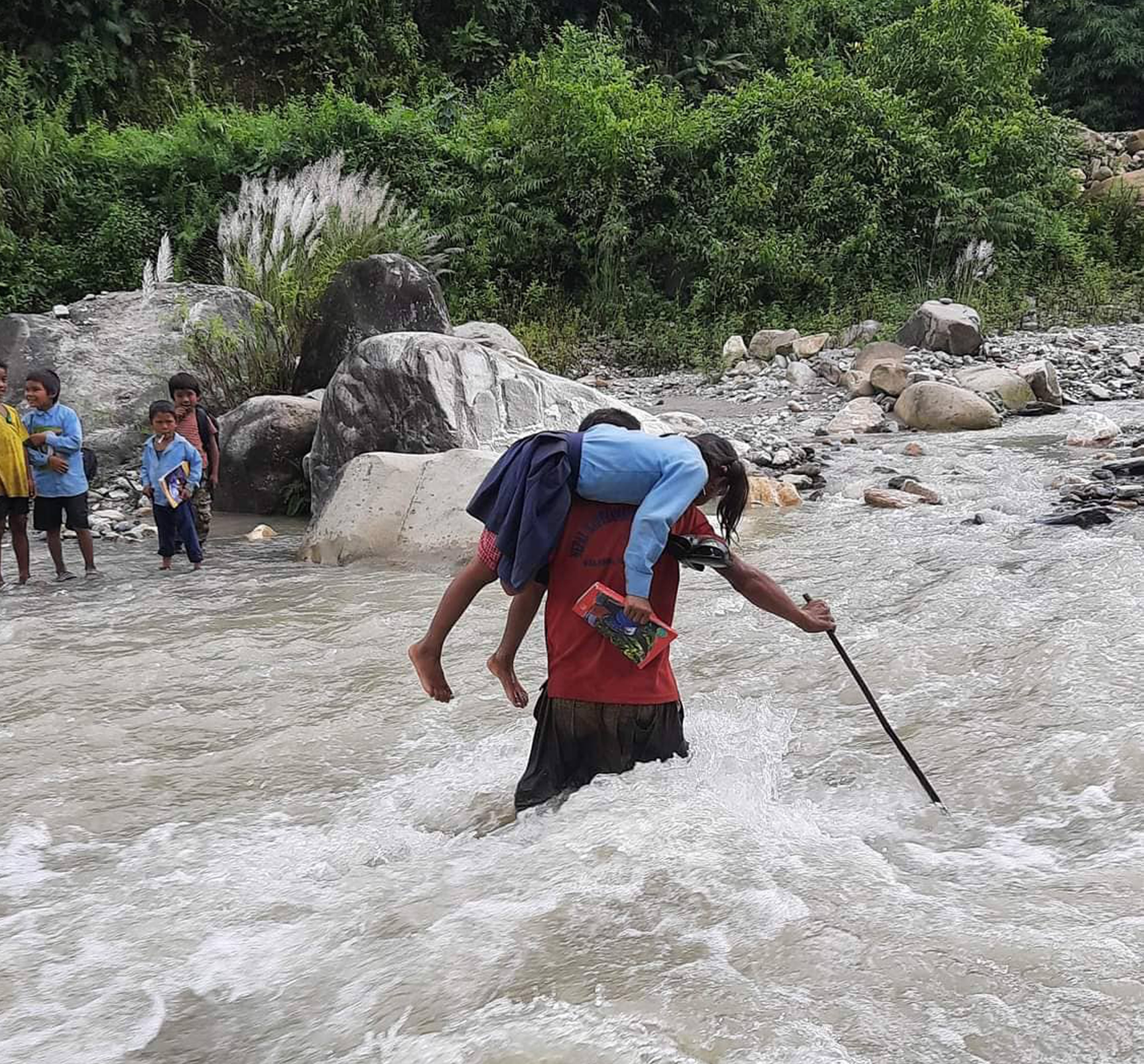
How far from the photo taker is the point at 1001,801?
10.3ft

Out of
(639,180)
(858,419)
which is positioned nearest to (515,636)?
(858,419)

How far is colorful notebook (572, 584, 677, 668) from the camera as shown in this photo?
8.64 feet

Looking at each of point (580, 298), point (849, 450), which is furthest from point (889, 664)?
point (580, 298)

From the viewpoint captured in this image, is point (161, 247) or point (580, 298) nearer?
point (161, 247)

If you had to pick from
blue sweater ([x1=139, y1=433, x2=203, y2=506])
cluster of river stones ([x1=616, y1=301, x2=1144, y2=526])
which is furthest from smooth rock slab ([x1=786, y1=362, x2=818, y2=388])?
blue sweater ([x1=139, y1=433, x2=203, y2=506])

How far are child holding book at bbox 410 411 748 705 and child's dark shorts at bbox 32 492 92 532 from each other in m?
4.73

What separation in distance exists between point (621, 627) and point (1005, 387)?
904 cm

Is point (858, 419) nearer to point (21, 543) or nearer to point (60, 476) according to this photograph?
point (60, 476)

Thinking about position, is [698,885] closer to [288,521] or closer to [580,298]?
[288,521]

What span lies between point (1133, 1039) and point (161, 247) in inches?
460

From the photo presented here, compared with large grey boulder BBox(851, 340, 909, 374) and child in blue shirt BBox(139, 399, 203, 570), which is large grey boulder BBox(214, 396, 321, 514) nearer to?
child in blue shirt BBox(139, 399, 203, 570)

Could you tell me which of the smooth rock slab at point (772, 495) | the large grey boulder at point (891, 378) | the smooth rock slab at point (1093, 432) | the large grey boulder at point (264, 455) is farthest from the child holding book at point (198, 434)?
the large grey boulder at point (891, 378)

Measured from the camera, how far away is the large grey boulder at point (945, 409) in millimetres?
9812

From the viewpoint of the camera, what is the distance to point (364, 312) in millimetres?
9516
